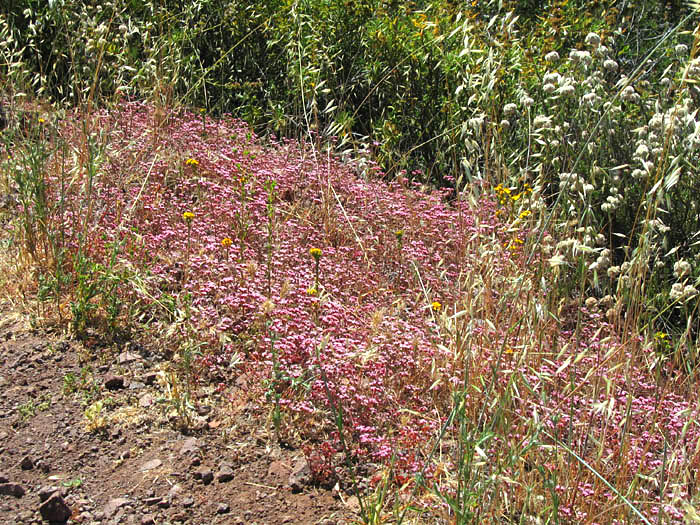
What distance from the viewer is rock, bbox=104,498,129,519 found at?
91.0 inches

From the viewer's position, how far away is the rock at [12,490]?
7.82 feet

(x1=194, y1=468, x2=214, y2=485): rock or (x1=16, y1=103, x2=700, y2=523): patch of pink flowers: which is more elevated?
Answer: (x1=16, y1=103, x2=700, y2=523): patch of pink flowers

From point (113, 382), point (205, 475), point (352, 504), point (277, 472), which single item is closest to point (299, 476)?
point (277, 472)

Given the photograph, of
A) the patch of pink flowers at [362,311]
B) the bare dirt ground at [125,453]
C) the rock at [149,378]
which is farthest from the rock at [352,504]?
the rock at [149,378]

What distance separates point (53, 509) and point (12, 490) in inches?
8.8

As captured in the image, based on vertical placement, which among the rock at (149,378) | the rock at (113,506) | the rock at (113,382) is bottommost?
the rock at (113,506)

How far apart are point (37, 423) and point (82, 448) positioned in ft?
0.77

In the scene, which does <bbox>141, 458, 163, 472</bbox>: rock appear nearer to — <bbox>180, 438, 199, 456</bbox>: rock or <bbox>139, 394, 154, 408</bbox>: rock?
<bbox>180, 438, 199, 456</bbox>: rock

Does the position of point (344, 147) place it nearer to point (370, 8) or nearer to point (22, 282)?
point (370, 8)

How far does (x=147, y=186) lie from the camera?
160 inches

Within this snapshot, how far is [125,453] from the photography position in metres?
2.59

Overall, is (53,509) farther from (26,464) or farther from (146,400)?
(146,400)

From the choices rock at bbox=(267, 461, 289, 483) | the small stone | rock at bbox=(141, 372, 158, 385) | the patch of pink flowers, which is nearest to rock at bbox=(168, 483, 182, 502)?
the small stone

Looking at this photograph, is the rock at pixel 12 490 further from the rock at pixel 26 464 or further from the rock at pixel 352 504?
the rock at pixel 352 504
